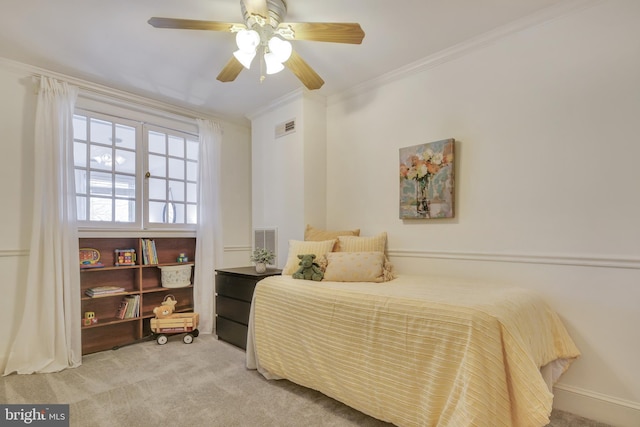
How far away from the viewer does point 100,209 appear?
3.12 meters

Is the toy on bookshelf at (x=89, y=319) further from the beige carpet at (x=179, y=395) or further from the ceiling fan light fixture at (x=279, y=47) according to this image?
the ceiling fan light fixture at (x=279, y=47)

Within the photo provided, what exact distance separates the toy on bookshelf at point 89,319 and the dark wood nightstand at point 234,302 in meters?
1.08

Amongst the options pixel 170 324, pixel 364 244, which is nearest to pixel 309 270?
pixel 364 244

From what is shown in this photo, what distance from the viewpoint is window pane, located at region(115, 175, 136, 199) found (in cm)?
324

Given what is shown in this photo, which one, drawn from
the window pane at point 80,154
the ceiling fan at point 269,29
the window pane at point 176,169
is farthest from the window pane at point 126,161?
the ceiling fan at point 269,29

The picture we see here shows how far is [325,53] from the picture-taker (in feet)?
8.41

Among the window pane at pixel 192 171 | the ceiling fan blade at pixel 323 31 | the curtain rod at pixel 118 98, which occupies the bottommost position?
the window pane at pixel 192 171

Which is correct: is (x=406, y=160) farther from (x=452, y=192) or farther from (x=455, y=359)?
(x=455, y=359)

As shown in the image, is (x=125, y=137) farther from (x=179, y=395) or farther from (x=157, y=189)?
(x=179, y=395)

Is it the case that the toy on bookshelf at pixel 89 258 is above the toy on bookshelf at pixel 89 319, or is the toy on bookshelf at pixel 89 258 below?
above

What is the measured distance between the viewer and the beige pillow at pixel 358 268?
7.88ft

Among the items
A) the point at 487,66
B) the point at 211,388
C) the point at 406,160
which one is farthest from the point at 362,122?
the point at 211,388

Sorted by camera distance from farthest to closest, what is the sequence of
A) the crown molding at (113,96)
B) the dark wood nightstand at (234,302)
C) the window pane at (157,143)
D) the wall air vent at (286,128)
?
the window pane at (157,143) → the wall air vent at (286,128) → the dark wood nightstand at (234,302) → the crown molding at (113,96)

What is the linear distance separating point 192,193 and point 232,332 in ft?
5.44
